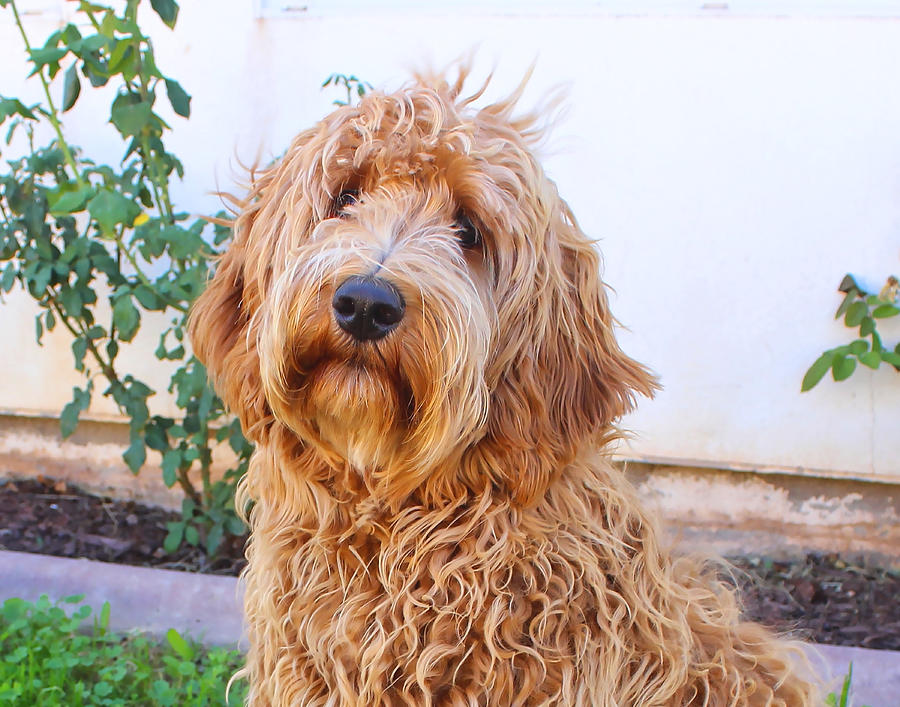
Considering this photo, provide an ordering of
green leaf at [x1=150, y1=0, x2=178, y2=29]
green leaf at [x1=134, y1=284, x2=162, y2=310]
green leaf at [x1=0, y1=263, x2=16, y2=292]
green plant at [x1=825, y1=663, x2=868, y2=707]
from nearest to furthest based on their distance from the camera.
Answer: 1. green plant at [x1=825, y1=663, x2=868, y2=707]
2. green leaf at [x1=150, y1=0, x2=178, y2=29]
3. green leaf at [x1=134, y1=284, x2=162, y2=310]
4. green leaf at [x1=0, y1=263, x2=16, y2=292]

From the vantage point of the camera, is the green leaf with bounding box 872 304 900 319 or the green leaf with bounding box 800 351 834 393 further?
the green leaf with bounding box 800 351 834 393

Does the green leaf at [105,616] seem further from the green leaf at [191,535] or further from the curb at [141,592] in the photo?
the green leaf at [191,535]

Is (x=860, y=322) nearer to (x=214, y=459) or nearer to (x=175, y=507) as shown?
(x=214, y=459)

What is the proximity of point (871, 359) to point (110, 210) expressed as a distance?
287 centimetres

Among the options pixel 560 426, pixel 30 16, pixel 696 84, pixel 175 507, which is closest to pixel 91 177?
pixel 30 16

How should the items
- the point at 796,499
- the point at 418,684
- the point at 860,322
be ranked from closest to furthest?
the point at 418,684, the point at 860,322, the point at 796,499

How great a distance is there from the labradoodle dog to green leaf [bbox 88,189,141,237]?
1057 mm

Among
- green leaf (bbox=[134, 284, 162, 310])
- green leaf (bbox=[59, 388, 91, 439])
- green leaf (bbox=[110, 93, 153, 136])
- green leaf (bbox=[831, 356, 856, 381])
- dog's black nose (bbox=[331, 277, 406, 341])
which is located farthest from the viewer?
green leaf (bbox=[59, 388, 91, 439])

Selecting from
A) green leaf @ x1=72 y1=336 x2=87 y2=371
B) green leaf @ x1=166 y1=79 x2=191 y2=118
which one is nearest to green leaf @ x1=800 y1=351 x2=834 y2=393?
green leaf @ x1=166 y1=79 x2=191 y2=118

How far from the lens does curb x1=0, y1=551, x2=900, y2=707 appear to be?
3.24 metres

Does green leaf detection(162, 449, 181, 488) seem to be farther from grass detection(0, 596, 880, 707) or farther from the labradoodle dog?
the labradoodle dog

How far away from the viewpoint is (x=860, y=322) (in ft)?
12.0

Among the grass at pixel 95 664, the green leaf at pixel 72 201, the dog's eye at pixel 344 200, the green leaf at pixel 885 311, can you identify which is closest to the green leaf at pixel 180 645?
the grass at pixel 95 664

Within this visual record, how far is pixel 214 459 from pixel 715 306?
2374mm
